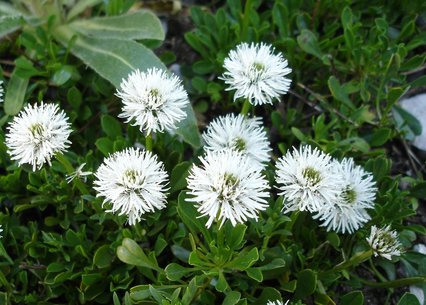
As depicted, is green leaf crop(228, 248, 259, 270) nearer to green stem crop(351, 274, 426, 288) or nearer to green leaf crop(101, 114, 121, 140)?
green stem crop(351, 274, 426, 288)

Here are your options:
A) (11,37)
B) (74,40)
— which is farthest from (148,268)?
(11,37)

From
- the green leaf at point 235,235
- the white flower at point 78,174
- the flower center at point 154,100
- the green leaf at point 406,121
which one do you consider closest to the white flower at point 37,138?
the white flower at point 78,174

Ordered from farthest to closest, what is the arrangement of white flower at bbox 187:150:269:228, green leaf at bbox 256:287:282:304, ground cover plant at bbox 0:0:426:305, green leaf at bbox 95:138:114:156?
green leaf at bbox 95:138:114:156 → green leaf at bbox 256:287:282:304 → ground cover plant at bbox 0:0:426:305 → white flower at bbox 187:150:269:228

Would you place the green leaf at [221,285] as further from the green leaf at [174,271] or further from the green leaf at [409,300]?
the green leaf at [409,300]

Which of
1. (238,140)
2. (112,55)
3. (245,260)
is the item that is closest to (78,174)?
(238,140)

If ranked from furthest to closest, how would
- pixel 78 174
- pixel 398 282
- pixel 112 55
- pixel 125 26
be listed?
pixel 125 26 < pixel 112 55 < pixel 398 282 < pixel 78 174

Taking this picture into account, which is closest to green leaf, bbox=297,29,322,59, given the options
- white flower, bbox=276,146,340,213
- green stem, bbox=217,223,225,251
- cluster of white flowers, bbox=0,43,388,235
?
cluster of white flowers, bbox=0,43,388,235

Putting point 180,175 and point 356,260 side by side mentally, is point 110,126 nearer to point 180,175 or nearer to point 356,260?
point 180,175
